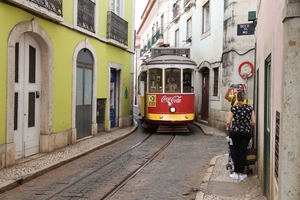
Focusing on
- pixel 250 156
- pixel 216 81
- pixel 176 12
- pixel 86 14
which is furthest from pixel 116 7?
pixel 176 12

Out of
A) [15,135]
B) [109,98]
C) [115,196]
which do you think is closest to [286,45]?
[115,196]

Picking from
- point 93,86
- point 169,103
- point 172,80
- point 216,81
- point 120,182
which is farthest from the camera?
point 216,81

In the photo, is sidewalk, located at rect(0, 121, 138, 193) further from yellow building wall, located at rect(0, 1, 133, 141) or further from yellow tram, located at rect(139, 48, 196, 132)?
yellow tram, located at rect(139, 48, 196, 132)

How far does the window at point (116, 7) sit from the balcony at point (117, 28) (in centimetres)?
34

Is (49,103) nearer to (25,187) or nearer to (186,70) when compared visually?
(25,187)

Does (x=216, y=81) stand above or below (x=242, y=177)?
above

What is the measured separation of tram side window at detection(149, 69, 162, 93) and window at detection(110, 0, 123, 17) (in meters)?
2.96

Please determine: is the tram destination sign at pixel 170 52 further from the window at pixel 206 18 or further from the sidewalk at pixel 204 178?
the sidewalk at pixel 204 178

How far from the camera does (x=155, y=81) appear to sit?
546 inches

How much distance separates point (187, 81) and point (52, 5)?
6.55 meters

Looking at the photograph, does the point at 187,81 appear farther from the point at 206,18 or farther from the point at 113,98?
the point at 206,18

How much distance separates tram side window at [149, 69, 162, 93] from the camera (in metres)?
13.7

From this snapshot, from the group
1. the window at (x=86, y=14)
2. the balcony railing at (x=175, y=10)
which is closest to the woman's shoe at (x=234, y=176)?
the window at (x=86, y=14)

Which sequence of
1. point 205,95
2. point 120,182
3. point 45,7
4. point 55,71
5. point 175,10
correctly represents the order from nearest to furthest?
point 120,182 → point 45,7 → point 55,71 → point 205,95 → point 175,10
